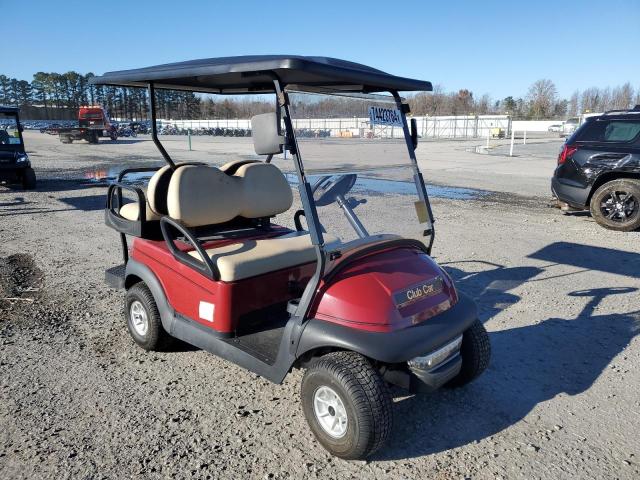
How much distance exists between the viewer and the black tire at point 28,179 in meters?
10.5

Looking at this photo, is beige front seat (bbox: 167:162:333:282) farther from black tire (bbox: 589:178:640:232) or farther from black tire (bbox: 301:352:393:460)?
black tire (bbox: 589:178:640:232)

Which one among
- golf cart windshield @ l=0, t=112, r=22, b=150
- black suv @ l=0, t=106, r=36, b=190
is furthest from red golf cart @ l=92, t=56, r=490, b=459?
golf cart windshield @ l=0, t=112, r=22, b=150

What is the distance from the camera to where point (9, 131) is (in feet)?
34.3

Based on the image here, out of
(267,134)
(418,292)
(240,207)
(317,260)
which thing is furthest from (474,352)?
(240,207)

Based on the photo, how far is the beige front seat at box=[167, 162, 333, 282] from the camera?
9.61 ft

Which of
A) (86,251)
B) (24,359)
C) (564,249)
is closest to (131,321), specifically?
(24,359)

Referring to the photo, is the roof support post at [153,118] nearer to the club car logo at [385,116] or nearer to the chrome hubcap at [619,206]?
the club car logo at [385,116]

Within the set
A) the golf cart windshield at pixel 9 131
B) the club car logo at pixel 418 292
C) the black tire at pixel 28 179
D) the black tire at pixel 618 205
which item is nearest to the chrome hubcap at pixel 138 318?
the club car logo at pixel 418 292

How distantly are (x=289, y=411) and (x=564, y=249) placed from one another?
4.53 m

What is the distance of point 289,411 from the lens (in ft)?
8.91

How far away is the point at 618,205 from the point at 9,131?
11465mm

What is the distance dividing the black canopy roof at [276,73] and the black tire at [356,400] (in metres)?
1.34

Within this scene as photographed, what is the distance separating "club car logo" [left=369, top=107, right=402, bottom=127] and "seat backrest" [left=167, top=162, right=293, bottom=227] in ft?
3.79

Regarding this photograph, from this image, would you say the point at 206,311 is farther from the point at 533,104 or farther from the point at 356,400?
the point at 533,104
